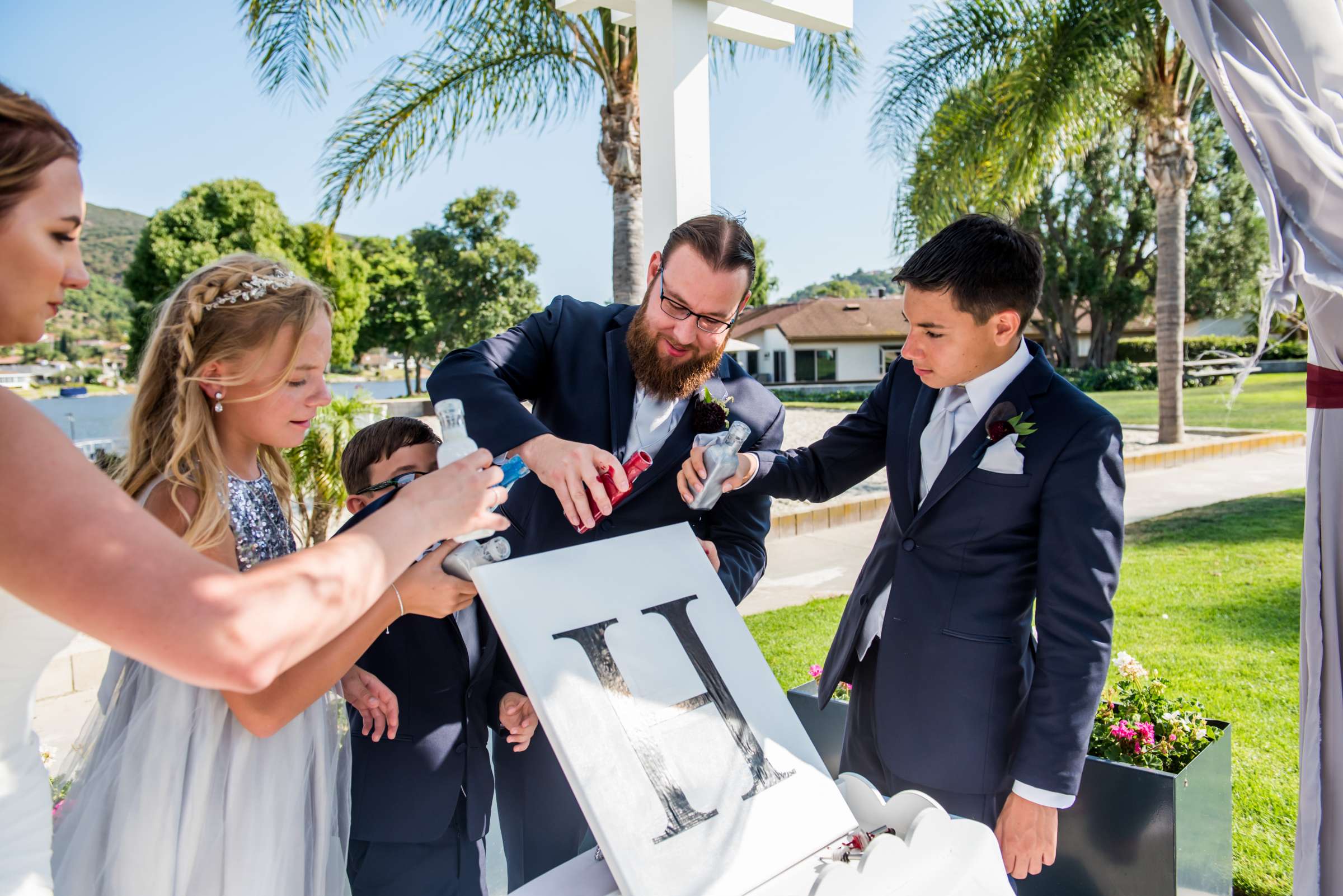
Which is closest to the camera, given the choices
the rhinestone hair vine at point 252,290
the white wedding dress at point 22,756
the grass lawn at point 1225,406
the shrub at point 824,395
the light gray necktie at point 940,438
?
the white wedding dress at point 22,756

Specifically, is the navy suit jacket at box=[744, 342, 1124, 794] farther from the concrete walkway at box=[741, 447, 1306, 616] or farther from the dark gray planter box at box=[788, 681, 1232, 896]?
the concrete walkway at box=[741, 447, 1306, 616]

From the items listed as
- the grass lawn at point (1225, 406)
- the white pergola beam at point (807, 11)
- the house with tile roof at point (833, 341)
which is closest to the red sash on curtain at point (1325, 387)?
the white pergola beam at point (807, 11)

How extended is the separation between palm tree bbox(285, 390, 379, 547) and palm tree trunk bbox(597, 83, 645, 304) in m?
2.60

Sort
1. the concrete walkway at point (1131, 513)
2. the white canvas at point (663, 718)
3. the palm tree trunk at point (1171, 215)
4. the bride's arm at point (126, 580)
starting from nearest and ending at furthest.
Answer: the bride's arm at point (126, 580), the white canvas at point (663, 718), the concrete walkway at point (1131, 513), the palm tree trunk at point (1171, 215)

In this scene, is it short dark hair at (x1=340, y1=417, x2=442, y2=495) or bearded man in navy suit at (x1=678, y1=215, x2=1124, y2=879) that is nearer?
bearded man in navy suit at (x1=678, y1=215, x2=1124, y2=879)

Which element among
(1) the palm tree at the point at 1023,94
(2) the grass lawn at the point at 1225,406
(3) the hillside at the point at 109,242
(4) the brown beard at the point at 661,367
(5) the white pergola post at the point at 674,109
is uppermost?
(3) the hillside at the point at 109,242

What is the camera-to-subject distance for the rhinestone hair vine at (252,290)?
5.66 feet

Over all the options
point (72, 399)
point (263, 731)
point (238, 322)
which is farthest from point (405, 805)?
point (72, 399)

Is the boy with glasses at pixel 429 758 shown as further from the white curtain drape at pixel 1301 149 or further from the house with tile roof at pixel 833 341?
the house with tile roof at pixel 833 341

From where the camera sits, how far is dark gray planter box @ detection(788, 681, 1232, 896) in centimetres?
221

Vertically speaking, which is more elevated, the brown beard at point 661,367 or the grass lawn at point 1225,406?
the brown beard at point 661,367

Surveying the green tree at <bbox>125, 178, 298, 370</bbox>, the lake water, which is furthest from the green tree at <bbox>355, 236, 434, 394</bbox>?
the green tree at <bbox>125, 178, 298, 370</bbox>

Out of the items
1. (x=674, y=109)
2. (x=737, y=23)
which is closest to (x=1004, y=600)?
(x=674, y=109)

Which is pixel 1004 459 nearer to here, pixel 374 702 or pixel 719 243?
pixel 719 243
